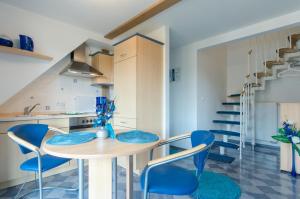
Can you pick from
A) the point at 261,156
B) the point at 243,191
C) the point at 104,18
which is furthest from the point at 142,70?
the point at 261,156

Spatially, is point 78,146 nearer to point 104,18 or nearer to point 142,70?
point 142,70

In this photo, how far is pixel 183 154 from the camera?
110 cm

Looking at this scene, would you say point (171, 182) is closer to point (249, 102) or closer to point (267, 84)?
point (249, 102)

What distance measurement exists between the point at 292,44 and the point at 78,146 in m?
4.44

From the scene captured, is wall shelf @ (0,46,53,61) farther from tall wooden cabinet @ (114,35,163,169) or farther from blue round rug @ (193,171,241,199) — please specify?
blue round rug @ (193,171,241,199)

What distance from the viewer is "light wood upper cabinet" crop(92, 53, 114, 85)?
10.5 ft

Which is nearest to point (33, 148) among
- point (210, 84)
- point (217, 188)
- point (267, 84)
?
point (217, 188)

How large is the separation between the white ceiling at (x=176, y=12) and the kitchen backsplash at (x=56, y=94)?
2.86 feet

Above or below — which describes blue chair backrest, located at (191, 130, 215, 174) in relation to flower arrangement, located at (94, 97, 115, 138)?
below

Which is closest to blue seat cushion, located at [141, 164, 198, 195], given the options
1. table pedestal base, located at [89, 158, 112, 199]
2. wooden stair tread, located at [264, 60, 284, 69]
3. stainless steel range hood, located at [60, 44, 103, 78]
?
table pedestal base, located at [89, 158, 112, 199]

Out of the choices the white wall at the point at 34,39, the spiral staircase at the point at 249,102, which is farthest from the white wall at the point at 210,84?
the white wall at the point at 34,39

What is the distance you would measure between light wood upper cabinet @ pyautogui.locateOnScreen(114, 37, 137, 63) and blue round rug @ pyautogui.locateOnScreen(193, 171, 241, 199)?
2.11 m

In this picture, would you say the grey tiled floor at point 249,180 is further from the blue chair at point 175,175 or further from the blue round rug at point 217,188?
the blue chair at point 175,175

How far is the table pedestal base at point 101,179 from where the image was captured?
45.1 inches
